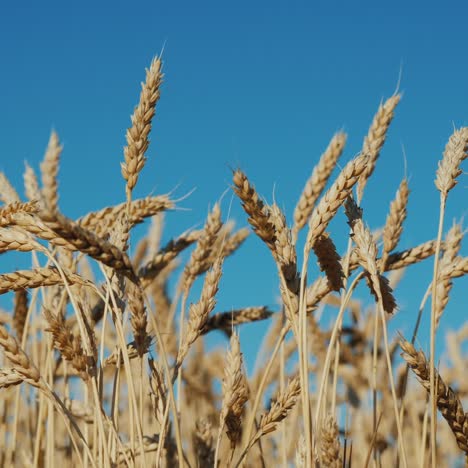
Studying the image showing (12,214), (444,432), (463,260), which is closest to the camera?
(12,214)

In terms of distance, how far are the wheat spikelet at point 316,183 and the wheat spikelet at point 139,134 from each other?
61 centimetres

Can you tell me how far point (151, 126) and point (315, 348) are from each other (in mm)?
2119

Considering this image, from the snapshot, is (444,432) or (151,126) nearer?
(151,126)

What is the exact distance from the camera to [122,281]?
1935mm

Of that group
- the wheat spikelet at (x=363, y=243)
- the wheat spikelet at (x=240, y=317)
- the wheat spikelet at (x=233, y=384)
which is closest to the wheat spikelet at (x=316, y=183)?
the wheat spikelet at (x=363, y=243)

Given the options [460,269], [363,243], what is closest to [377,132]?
[460,269]

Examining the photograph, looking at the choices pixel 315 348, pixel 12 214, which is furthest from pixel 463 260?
pixel 315 348

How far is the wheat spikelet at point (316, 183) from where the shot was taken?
2.28m

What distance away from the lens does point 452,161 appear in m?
1.88

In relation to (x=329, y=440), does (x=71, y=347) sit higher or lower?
higher

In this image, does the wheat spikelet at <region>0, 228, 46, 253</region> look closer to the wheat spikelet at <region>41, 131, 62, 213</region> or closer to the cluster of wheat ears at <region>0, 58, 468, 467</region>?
the cluster of wheat ears at <region>0, 58, 468, 467</region>

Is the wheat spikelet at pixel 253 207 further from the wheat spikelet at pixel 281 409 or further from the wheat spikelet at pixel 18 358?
the wheat spikelet at pixel 18 358

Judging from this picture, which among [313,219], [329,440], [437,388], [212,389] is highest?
[212,389]

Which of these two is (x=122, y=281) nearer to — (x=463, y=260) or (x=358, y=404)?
(x=463, y=260)
